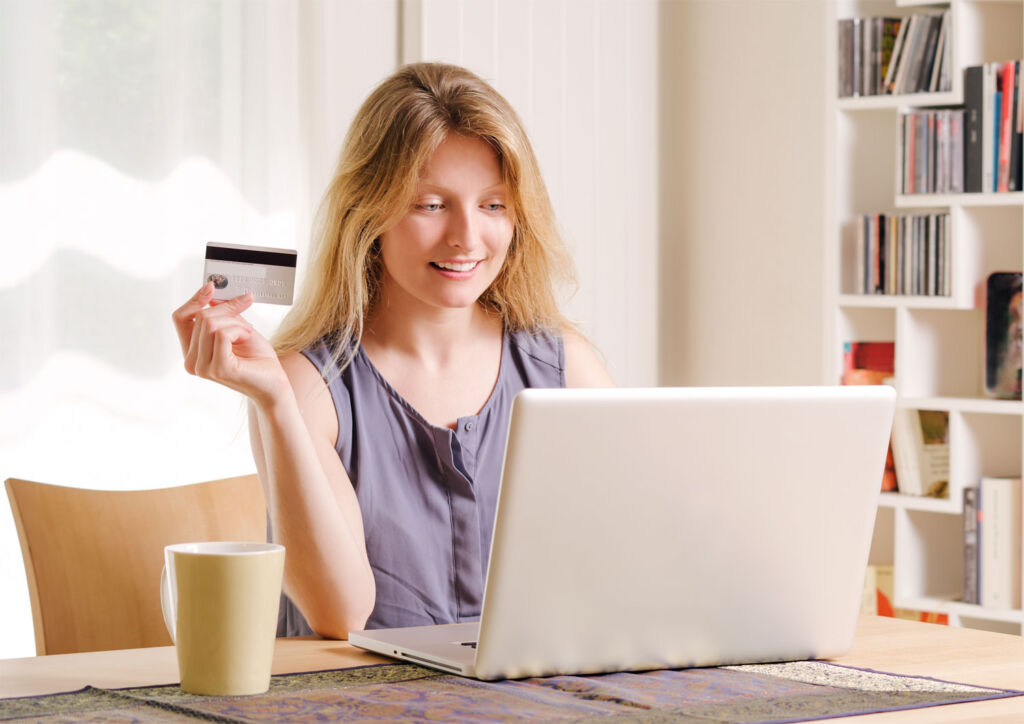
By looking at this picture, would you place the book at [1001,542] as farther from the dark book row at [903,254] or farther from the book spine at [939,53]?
the book spine at [939,53]

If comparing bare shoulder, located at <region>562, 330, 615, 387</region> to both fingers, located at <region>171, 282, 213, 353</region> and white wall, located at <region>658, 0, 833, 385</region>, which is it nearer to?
fingers, located at <region>171, 282, 213, 353</region>

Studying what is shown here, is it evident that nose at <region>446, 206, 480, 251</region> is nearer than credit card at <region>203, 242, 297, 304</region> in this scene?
No

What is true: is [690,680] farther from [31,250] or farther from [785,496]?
[31,250]

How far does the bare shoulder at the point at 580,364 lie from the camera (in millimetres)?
1840

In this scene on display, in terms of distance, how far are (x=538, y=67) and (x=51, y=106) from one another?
47.8 inches

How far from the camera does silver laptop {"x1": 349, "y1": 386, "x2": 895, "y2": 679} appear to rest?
39.4 inches

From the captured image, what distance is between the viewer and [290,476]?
136 centimetres

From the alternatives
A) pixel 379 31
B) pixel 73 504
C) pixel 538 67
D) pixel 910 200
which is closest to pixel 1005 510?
pixel 910 200

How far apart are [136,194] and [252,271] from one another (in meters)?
1.72

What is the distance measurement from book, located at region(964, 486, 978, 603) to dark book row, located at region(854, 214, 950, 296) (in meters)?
0.46

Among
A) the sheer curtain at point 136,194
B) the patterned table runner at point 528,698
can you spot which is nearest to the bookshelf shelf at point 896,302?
the sheer curtain at point 136,194

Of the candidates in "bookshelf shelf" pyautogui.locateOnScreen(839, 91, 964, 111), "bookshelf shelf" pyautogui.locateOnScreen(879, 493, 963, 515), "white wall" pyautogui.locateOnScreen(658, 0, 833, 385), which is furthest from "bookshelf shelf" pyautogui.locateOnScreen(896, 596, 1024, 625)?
"bookshelf shelf" pyautogui.locateOnScreen(839, 91, 964, 111)

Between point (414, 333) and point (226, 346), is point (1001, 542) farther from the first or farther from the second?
point (226, 346)

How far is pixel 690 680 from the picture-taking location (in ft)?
3.51
